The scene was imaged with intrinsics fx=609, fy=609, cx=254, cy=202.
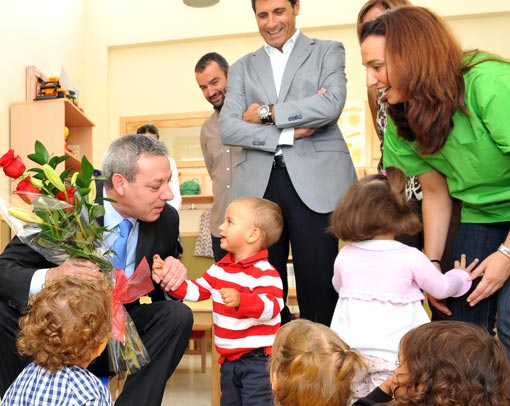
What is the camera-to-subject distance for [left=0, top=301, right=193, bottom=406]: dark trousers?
1.93 meters

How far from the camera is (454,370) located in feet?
3.74

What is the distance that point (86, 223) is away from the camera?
189 centimetres

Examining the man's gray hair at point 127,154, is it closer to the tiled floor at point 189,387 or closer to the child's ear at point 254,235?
the child's ear at point 254,235

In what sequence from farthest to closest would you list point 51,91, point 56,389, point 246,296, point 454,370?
point 51,91 < point 246,296 < point 56,389 < point 454,370

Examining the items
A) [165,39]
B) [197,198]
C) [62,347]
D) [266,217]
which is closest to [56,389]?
[62,347]

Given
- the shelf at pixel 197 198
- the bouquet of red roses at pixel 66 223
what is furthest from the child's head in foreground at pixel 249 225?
the shelf at pixel 197 198

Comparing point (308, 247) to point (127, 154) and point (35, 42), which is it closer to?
point (127, 154)

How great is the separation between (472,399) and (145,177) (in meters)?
1.34

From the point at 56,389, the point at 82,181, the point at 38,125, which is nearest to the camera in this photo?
the point at 56,389

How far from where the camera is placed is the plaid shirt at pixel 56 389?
58.2 inches

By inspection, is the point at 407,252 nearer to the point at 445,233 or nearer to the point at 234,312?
the point at 445,233

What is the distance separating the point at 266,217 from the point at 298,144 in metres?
0.34

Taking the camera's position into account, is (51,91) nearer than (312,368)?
No

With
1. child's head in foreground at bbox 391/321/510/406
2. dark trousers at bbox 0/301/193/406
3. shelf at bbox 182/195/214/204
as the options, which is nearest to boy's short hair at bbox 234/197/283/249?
dark trousers at bbox 0/301/193/406
